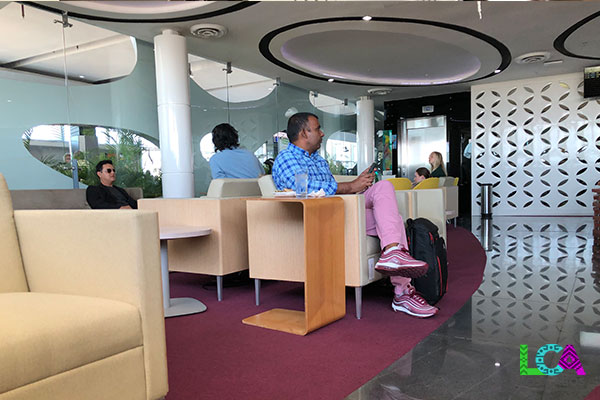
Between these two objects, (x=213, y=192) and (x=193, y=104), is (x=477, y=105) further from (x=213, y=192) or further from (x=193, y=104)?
(x=213, y=192)

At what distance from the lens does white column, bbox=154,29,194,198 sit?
568 cm

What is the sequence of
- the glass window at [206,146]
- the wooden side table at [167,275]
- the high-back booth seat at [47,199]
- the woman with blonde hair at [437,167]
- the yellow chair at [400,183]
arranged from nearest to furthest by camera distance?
the wooden side table at [167,275]
the high-back booth seat at [47,199]
the yellow chair at [400,183]
the woman with blonde hair at [437,167]
the glass window at [206,146]

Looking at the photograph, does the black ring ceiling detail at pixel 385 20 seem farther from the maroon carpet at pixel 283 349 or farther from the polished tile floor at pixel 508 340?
the maroon carpet at pixel 283 349

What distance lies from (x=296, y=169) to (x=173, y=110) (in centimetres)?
359

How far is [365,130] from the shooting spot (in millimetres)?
10812

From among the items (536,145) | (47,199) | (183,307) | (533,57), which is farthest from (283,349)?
(536,145)

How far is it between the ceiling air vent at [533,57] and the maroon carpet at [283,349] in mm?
5577

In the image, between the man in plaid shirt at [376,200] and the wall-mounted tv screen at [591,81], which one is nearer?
the man in plaid shirt at [376,200]

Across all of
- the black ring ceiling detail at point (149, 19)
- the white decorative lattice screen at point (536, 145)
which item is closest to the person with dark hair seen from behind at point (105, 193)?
the black ring ceiling detail at point (149, 19)

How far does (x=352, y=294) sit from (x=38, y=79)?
4534 mm

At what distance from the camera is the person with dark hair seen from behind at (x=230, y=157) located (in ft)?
12.9

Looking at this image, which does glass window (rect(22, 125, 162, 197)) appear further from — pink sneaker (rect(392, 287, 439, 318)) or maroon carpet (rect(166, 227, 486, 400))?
pink sneaker (rect(392, 287, 439, 318))

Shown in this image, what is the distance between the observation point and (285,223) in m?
2.59

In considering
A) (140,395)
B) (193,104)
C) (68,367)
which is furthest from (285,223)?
(193,104)
